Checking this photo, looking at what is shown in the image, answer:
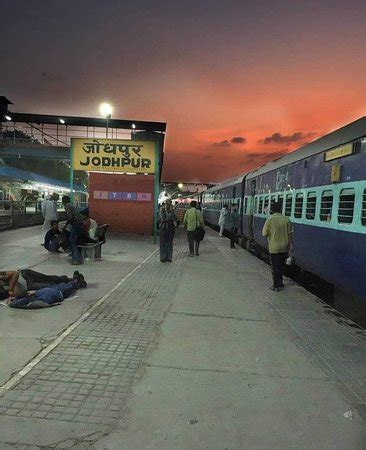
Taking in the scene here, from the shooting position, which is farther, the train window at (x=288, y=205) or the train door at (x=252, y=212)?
the train door at (x=252, y=212)

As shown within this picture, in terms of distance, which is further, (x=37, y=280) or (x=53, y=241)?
(x=53, y=241)

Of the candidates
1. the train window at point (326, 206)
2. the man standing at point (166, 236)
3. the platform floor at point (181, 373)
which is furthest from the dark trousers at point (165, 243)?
the train window at point (326, 206)

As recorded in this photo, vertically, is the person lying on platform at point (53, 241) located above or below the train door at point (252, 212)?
below

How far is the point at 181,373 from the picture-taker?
13.7 ft

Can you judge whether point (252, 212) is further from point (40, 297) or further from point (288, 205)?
point (40, 297)

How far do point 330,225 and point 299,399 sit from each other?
177 inches

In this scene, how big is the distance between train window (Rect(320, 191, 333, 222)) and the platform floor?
1594 millimetres

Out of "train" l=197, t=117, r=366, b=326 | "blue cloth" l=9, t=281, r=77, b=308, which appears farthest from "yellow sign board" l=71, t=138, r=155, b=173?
"blue cloth" l=9, t=281, r=77, b=308

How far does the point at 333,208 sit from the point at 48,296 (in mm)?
5197

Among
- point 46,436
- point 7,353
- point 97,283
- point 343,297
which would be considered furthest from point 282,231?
point 46,436

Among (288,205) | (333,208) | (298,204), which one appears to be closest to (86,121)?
(288,205)

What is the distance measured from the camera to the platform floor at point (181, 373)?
3064 mm

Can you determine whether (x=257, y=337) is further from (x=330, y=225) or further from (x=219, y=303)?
(x=330, y=225)

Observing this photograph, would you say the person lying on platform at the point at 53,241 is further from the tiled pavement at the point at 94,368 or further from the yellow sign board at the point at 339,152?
the yellow sign board at the point at 339,152
